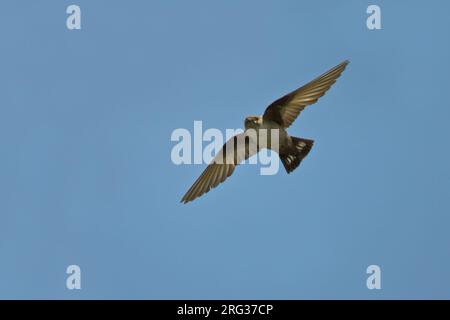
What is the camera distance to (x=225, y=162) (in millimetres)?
9812

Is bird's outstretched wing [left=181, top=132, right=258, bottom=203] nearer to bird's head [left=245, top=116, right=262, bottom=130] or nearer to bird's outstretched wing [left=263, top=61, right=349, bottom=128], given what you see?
bird's head [left=245, top=116, right=262, bottom=130]

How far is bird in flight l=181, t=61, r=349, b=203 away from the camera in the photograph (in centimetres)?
933

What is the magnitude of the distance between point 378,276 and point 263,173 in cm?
148

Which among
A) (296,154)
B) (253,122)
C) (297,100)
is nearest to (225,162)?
(253,122)

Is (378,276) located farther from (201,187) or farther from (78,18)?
(78,18)

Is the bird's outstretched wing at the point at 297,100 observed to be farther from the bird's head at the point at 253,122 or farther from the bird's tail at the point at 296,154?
the bird's tail at the point at 296,154

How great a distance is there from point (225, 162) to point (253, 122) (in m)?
0.61

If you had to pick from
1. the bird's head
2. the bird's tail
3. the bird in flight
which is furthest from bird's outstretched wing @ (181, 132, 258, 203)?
the bird's tail

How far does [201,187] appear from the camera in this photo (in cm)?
973

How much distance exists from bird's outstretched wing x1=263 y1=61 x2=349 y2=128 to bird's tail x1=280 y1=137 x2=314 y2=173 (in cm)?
22

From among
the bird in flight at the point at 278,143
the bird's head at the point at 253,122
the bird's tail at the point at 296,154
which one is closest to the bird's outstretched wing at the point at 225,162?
the bird in flight at the point at 278,143

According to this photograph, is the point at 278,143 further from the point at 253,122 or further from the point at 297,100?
the point at 297,100

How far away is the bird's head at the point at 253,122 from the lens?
942cm
